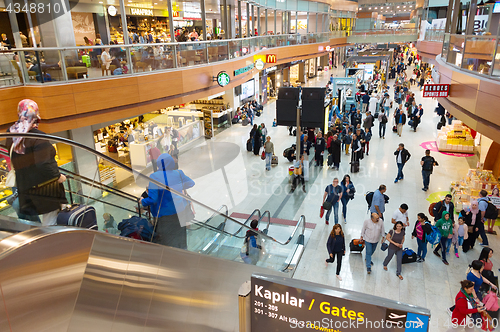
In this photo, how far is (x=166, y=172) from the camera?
16.7 ft

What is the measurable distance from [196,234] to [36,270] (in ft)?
9.06

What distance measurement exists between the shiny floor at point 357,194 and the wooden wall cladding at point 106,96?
10.9 feet

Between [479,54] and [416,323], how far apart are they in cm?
794

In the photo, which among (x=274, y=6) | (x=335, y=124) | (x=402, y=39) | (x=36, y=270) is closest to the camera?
(x=36, y=270)

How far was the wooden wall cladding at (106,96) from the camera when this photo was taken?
8.41m

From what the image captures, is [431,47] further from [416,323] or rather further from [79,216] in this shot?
[79,216]

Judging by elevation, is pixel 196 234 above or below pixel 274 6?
below

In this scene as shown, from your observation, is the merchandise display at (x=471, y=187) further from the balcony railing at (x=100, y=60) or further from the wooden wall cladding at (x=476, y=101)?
the balcony railing at (x=100, y=60)

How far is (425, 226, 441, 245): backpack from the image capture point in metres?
7.46

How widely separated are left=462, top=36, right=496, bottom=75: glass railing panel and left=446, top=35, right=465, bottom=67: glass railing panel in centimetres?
40

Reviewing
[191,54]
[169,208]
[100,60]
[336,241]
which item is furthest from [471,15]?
[100,60]

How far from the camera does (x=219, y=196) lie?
11695 mm

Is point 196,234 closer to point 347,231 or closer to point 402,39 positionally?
point 347,231

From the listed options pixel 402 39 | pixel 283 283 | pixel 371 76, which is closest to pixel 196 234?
pixel 283 283
